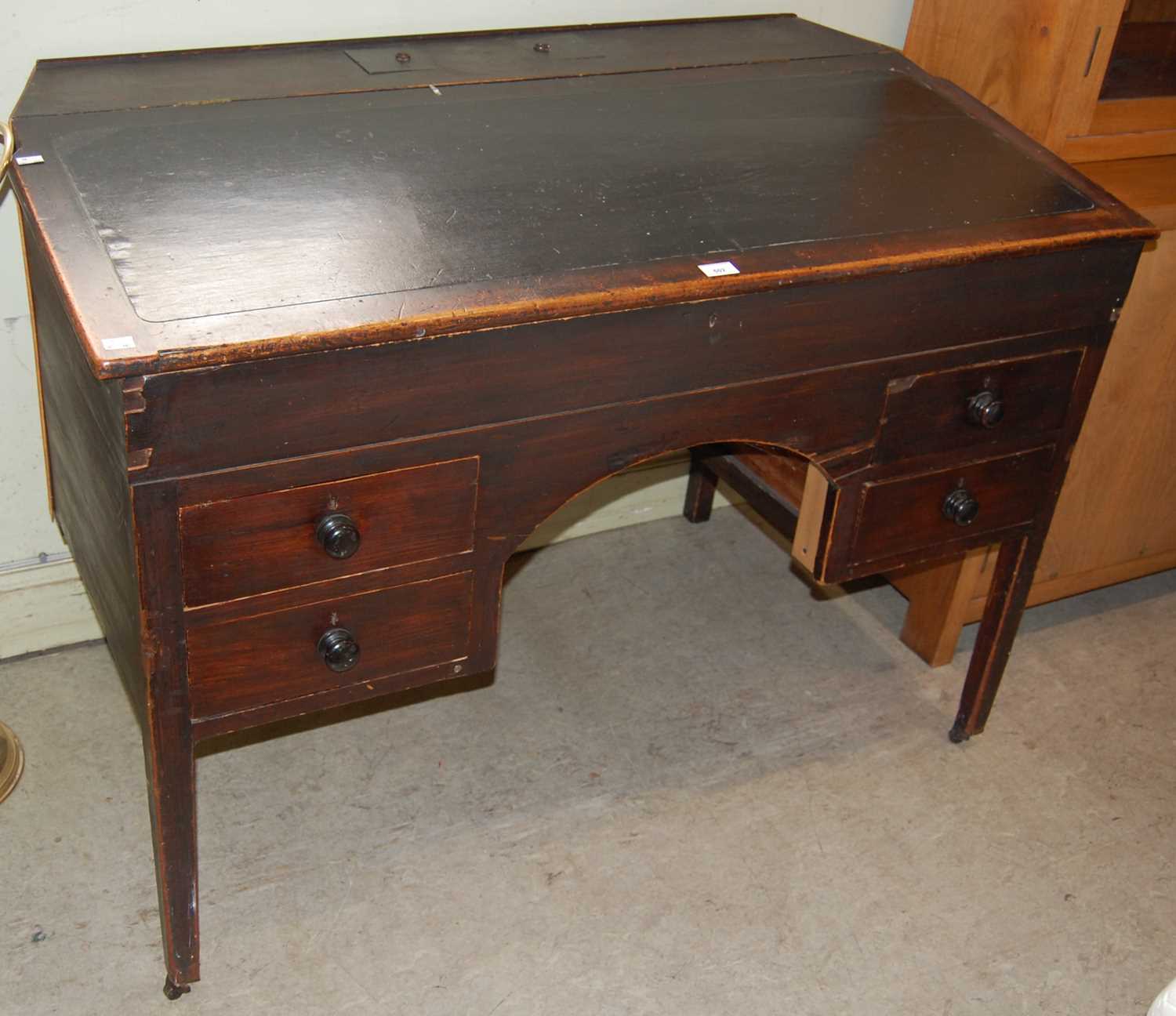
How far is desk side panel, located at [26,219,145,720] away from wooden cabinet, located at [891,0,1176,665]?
1325 millimetres

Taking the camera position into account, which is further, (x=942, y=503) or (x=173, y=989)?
(x=942, y=503)

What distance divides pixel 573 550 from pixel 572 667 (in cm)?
35

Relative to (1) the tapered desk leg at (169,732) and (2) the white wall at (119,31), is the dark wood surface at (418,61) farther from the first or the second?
(1) the tapered desk leg at (169,732)

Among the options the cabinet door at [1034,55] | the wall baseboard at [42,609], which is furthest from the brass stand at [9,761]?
the cabinet door at [1034,55]

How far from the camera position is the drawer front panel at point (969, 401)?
1714 mm

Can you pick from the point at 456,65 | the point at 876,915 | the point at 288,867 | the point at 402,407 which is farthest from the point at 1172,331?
the point at 288,867

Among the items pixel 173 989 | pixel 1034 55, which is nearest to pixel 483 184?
pixel 1034 55

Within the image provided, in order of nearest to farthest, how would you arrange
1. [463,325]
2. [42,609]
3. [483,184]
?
1. [463,325]
2. [483,184]
3. [42,609]

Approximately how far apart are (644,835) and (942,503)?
64 centimetres

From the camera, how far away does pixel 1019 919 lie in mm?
1859

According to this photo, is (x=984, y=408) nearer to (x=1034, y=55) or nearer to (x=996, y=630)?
(x=996, y=630)

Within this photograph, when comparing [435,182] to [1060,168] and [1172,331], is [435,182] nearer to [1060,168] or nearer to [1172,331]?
[1060,168]

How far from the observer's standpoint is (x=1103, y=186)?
2012 mm

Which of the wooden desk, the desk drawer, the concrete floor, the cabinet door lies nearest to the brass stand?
the concrete floor
